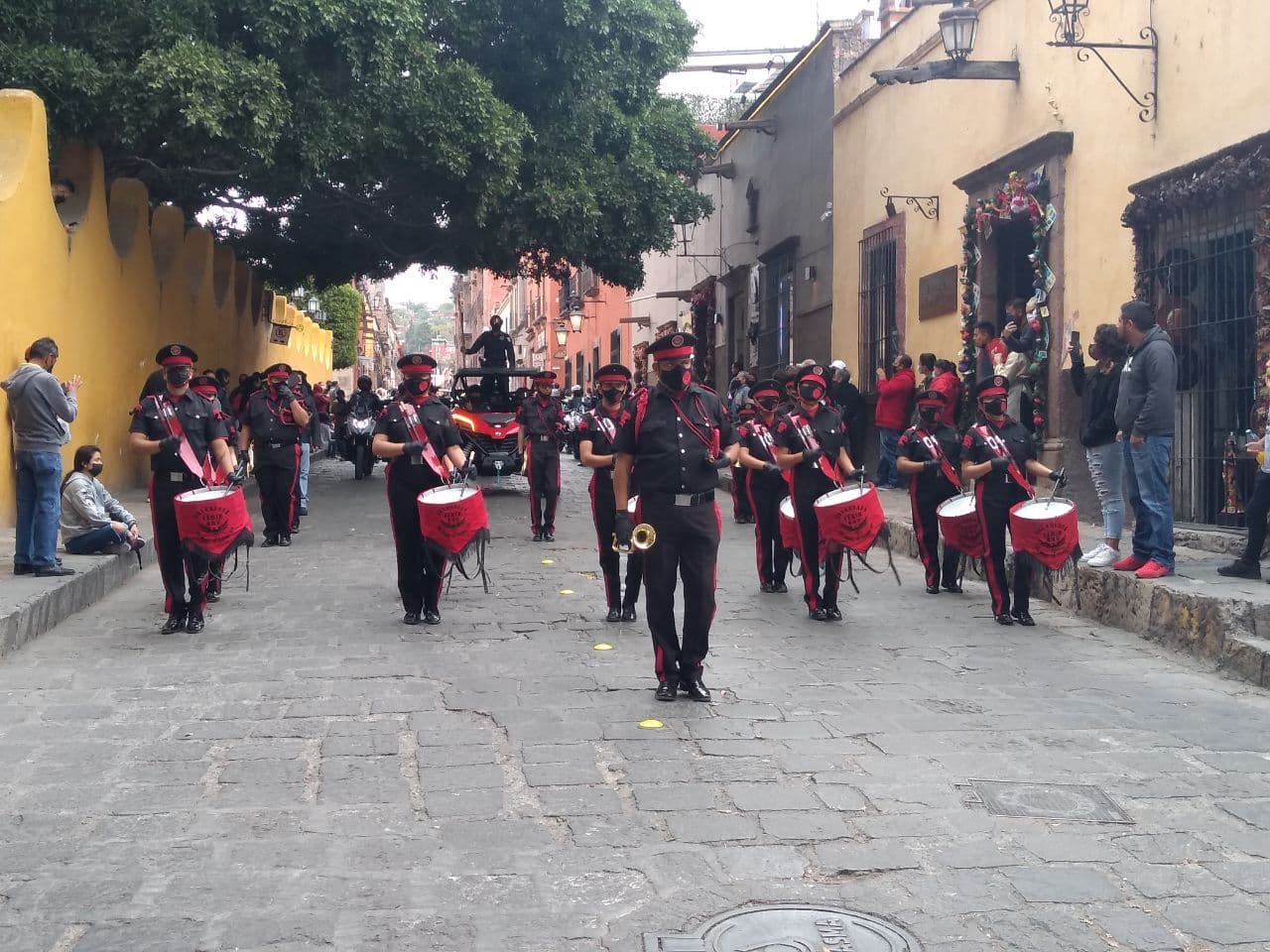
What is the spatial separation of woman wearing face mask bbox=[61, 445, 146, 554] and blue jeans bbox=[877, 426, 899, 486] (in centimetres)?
962

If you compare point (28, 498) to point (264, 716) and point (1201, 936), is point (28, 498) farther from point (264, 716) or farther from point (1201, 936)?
point (1201, 936)

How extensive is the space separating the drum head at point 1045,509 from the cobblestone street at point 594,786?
79cm

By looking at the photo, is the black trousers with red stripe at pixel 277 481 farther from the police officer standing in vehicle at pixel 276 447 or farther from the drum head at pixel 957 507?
the drum head at pixel 957 507

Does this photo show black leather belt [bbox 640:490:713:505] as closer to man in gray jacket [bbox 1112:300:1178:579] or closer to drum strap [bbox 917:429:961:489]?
man in gray jacket [bbox 1112:300:1178:579]

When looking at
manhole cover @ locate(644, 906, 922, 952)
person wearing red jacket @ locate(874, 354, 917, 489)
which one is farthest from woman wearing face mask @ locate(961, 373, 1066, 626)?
person wearing red jacket @ locate(874, 354, 917, 489)

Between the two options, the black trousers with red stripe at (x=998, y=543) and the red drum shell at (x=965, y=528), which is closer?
the black trousers with red stripe at (x=998, y=543)

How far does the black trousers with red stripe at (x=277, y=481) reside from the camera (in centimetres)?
1388

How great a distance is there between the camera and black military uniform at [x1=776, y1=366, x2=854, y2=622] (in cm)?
950

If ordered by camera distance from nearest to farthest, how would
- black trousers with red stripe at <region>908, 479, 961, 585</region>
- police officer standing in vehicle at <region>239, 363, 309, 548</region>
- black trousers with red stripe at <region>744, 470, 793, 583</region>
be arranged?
black trousers with red stripe at <region>744, 470, 793, 583</region> < black trousers with red stripe at <region>908, 479, 961, 585</region> < police officer standing in vehicle at <region>239, 363, 309, 548</region>

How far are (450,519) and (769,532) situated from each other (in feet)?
9.49

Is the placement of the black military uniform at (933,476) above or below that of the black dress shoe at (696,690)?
above

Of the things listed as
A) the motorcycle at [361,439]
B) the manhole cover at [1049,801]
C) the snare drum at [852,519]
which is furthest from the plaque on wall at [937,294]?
the manhole cover at [1049,801]

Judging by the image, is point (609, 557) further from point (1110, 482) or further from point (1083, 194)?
point (1083, 194)

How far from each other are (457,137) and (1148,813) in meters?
13.4
